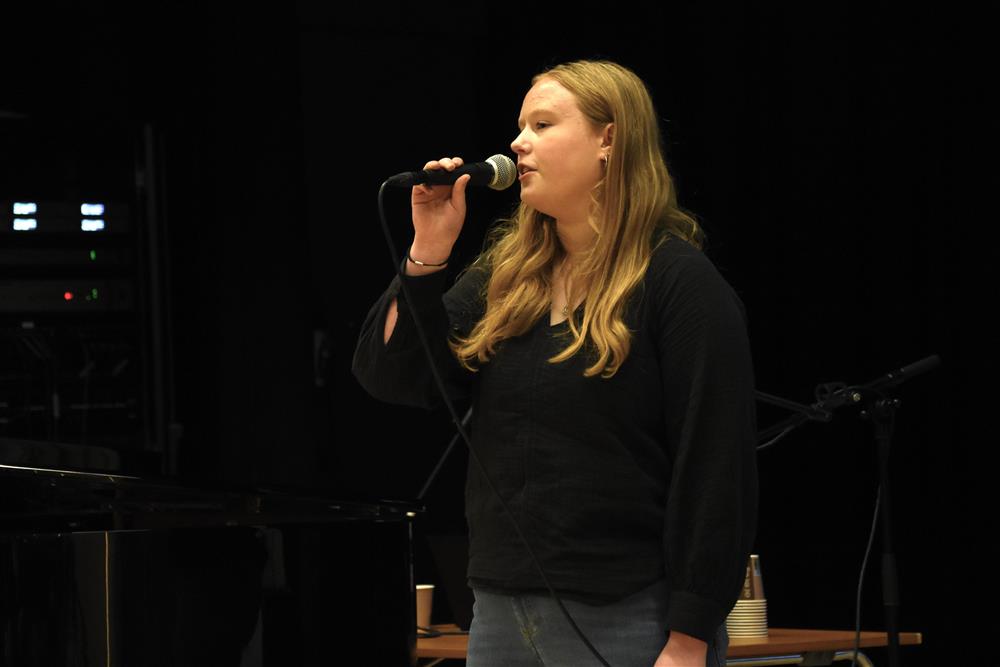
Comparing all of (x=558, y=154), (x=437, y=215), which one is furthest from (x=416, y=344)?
(x=558, y=154)

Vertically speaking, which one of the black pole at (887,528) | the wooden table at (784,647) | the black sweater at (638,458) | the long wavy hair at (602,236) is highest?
the long wavy hair at (602,236)

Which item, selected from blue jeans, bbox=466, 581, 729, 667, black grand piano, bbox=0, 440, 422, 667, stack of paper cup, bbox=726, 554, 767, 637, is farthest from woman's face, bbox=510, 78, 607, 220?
stack of paper cup, bbox=726, 554, 767, 637

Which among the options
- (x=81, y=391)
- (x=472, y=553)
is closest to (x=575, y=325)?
(x=472, y=553)

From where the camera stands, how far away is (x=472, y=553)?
61.1 inches

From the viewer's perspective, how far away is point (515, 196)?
4844 mm

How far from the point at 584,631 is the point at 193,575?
0.98 meters

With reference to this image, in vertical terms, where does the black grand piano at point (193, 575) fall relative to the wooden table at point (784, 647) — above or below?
above

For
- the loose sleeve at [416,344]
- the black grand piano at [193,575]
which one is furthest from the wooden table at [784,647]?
the loose sleeve at [416,344]

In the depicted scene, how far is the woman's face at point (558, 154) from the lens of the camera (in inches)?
64.3

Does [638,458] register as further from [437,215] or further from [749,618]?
[749,618]

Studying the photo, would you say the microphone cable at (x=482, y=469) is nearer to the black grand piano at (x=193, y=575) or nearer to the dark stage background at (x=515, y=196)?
the black grand piano at (x=193, y=575)

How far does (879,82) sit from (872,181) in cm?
24

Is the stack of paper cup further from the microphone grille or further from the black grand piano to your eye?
the microphone grille

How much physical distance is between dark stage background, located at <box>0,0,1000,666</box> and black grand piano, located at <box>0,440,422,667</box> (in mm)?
127
